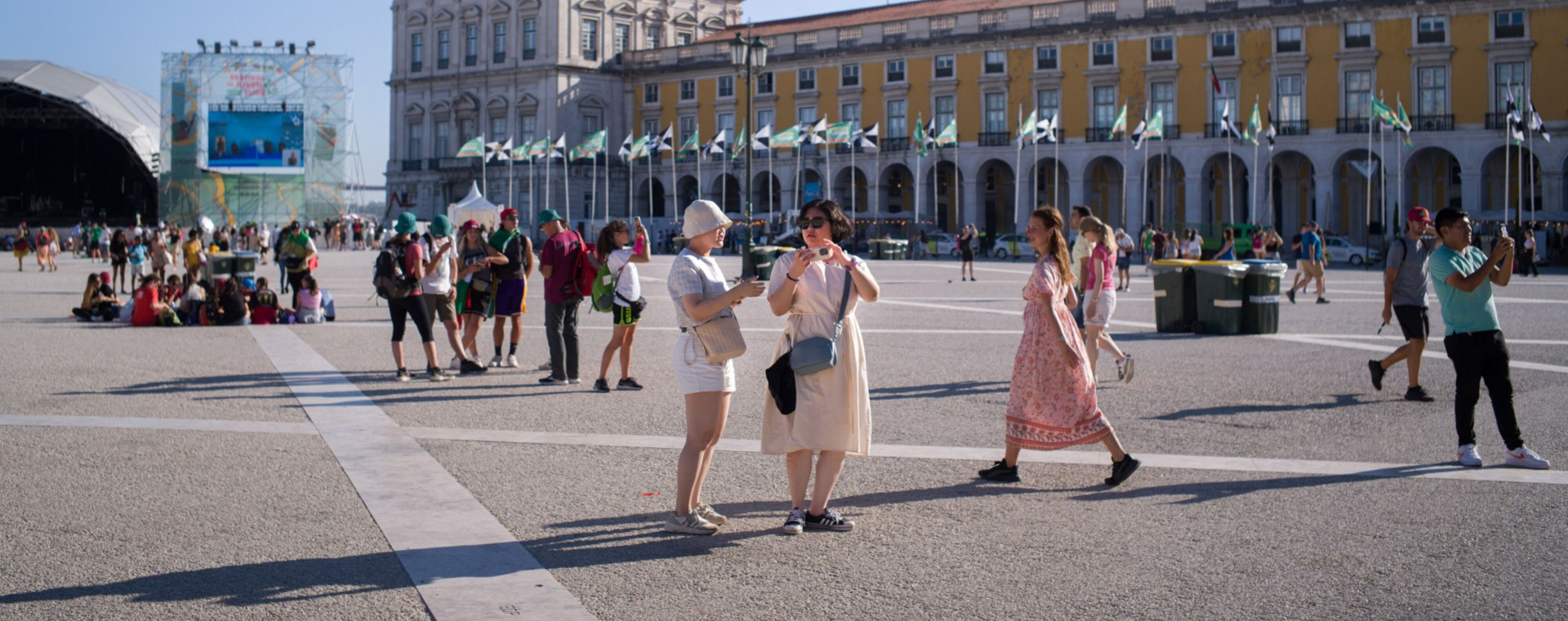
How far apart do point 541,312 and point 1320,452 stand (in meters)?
12.9

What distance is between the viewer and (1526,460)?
6.90 m

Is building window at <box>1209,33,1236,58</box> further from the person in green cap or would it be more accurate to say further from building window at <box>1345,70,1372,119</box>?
the person in green cap

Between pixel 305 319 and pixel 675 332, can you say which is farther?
pixel 305 319

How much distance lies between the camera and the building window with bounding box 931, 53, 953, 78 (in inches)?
2248

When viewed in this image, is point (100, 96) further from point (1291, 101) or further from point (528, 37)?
point (1291, 101)

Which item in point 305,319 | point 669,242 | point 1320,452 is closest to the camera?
point 1320,452

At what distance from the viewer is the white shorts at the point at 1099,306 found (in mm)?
9930

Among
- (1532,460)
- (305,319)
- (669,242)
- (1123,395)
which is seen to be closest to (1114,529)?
(1532,460)

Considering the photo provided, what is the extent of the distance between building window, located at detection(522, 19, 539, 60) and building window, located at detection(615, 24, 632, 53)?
4314 millimetres

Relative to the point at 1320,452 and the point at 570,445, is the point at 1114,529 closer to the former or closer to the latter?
the point at 1320,452

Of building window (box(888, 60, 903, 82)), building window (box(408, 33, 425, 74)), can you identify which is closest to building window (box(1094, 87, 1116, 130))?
building window (box(888, 60, 903, 82))

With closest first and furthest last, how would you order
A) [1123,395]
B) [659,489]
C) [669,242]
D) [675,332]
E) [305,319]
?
1. [659,489]
2. [1123,395]
3. [675,332]
4. [305,319]
5. [669,242]

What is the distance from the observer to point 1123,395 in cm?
989

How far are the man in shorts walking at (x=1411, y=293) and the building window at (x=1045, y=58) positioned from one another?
4564cm
